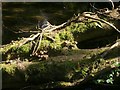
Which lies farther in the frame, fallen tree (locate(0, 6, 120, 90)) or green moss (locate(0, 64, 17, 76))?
green moss (locate(0, 64, 17, 76))

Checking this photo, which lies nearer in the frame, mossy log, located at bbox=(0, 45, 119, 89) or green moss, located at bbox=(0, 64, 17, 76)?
mossy log, located at bbox=(0, 45, 119, 89)

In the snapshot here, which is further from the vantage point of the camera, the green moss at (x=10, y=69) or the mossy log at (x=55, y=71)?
the green moss at (x=10, y=69)

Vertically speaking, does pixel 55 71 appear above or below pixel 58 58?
below

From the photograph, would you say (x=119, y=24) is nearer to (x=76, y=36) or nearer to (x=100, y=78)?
(x=76, y=36)

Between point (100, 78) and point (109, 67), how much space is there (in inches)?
7.8

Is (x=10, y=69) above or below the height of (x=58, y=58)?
below

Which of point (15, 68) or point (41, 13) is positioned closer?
point (15, 68)

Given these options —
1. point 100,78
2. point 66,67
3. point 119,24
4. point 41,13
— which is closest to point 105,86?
point 100,78

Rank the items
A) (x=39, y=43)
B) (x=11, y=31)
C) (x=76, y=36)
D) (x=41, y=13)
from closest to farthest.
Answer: (x=39, y=43) < (x=76, y=36) < (x=11, y=31) < (x=41, y=13)

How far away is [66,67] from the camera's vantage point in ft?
13.3

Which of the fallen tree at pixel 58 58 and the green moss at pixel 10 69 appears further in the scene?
the green moss at pixel 10 69

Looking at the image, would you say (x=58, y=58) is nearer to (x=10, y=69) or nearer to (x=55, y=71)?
(x=55, y=71)

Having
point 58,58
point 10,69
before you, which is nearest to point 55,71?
point 58,58

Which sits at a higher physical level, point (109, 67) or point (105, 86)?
point (109, 67)
